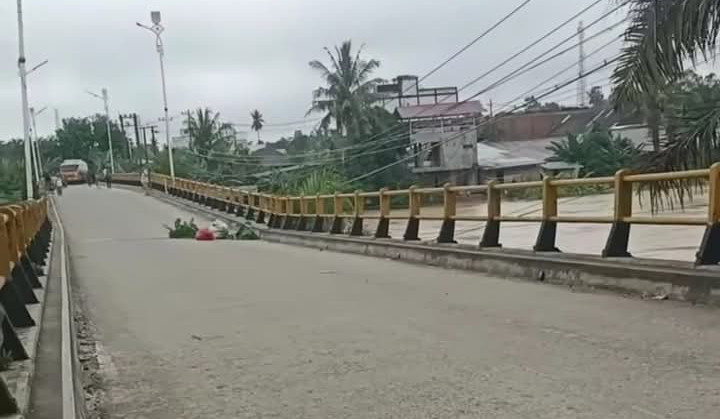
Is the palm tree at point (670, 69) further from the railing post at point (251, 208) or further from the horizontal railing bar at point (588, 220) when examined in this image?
the railing post at point (251, 208)

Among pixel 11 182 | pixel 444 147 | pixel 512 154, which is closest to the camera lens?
pixel 11 182

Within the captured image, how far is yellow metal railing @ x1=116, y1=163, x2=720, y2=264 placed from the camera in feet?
28.1

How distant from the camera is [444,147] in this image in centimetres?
5478

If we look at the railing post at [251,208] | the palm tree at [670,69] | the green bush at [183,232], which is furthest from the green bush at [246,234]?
the palm tree at [670,69]

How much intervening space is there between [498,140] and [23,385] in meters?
68.6

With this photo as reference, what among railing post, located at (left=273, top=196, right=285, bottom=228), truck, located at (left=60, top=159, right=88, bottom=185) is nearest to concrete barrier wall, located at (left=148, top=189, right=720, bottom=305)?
railing post, located at (left=273, top=196, right=285, bottom=228)

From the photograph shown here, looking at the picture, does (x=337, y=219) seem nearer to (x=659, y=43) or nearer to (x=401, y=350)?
(x=659, y=43)

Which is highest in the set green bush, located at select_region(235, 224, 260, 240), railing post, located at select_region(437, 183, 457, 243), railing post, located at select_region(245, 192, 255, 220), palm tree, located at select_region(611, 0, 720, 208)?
palm tree, located at select_region(611, 0, 720, 208)

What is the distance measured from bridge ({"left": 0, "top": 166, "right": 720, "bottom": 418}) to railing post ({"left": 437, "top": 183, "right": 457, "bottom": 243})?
0.03m

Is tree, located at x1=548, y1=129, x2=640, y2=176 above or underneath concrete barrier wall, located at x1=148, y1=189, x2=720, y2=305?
above

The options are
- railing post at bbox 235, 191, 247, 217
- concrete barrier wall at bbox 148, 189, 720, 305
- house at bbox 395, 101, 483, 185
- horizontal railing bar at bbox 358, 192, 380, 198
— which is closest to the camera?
concrete barrier wall at bbox 148, 189, 720, 305

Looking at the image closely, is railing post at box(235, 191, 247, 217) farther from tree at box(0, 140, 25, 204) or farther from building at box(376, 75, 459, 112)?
building at box(376, 75, 459, 112)

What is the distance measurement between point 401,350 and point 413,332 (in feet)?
2.59

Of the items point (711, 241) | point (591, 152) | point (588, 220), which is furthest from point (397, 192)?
point (591, 152)
